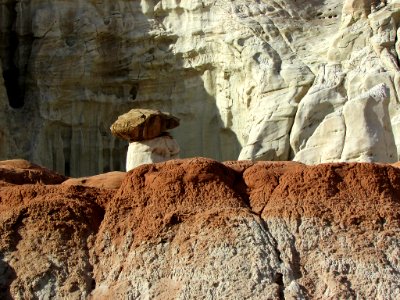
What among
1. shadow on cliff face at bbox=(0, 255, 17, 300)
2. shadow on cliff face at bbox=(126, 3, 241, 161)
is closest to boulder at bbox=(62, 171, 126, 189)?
shadow on cliff face at bbox=(0, 255, 17, 300)

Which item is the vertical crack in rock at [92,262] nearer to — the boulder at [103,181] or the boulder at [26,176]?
the boulder at [103,181]

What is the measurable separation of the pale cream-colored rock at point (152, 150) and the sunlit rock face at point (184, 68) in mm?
8311

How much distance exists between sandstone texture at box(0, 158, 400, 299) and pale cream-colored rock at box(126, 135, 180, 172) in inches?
302

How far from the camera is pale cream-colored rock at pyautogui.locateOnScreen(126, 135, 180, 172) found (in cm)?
2238

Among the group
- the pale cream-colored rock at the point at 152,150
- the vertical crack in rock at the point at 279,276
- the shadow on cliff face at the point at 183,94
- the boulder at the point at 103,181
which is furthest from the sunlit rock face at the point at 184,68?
the vertical crack in rock at the point at 279,276

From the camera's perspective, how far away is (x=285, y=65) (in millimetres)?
32500

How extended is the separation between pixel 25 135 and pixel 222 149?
5.80 meters

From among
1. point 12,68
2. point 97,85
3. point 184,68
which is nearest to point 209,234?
point 184,68

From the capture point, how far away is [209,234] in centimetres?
1348

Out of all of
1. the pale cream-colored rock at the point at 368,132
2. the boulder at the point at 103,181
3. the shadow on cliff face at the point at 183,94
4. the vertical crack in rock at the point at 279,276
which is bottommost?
the vertical crack in rock at the point at 279,276

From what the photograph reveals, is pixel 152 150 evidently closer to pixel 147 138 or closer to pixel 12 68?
pixel 147 138

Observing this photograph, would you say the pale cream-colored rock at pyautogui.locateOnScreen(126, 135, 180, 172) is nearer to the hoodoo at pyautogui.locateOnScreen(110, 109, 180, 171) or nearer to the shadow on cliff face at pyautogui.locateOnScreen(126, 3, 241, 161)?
the hoodoo at pyautogui.locateOnScreen(110, 109, 180, 171)

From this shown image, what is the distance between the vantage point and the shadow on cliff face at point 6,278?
13.3m

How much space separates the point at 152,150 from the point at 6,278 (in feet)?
30.4
